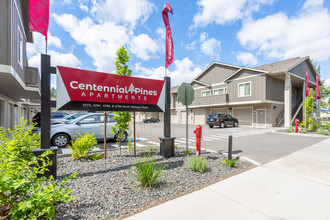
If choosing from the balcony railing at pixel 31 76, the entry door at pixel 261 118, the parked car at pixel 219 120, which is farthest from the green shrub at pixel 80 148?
the entry door at pixel 261 118

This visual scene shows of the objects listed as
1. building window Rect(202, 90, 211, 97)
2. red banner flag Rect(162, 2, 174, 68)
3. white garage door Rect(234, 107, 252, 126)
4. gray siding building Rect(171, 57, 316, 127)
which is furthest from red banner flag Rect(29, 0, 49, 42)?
building window Rect(202, 90, 211, 97)

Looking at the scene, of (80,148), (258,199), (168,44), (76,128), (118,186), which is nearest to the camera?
(258,199)

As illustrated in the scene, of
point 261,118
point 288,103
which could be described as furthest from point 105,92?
point 288,103

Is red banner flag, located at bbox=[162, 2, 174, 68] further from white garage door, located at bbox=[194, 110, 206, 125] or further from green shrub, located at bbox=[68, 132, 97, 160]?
white garage door, located at bbox=[194, 110, 206, 125]

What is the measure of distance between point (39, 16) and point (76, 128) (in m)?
5.19

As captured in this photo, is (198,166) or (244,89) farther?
(244,89)

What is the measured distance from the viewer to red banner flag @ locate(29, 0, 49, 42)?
3.81 meters

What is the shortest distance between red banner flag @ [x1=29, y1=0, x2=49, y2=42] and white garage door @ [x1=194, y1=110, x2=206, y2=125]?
24517 mm

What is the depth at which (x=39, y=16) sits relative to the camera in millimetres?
3889

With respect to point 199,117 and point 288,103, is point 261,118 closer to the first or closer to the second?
point 288,103

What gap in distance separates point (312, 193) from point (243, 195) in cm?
138

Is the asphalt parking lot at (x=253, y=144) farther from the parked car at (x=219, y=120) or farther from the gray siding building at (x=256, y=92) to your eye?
the gray siding building at (x=256, y=92)

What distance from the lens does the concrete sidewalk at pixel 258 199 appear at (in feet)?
8.04

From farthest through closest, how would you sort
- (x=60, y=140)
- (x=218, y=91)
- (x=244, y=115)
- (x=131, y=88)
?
(x=218, y=91), (x=244, y=115), (x=60, y=140), (x=131, y=88)
